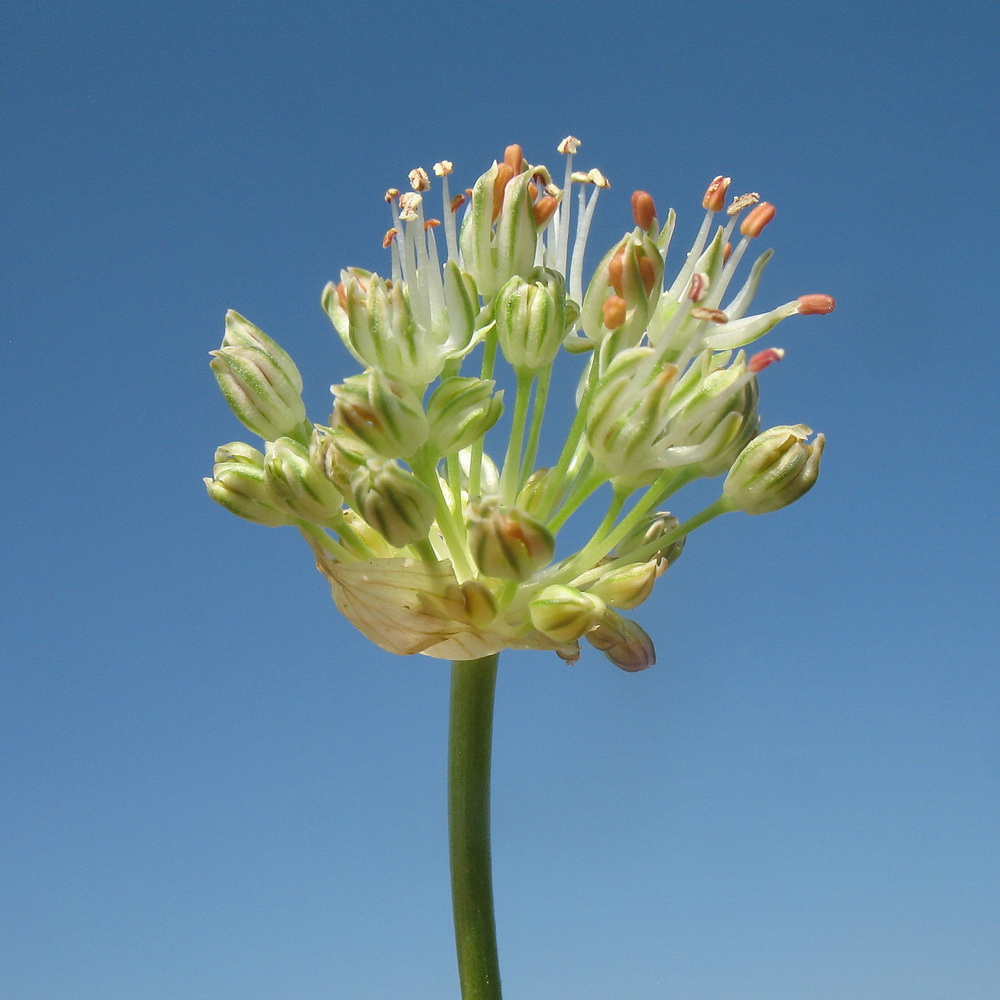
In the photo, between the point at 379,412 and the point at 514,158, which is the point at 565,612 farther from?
the point at 514,158

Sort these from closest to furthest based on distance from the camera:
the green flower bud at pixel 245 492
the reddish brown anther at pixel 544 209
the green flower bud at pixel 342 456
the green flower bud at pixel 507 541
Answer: the green flower bud at pixel 507 541
the green flower bud at pixel 342 456
the green flower bud at pixel 245 492
the reddish brown anther at pixel 544 209

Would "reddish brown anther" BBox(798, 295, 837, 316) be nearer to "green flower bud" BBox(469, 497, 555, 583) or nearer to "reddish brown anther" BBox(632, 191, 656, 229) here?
"reddish brown anther" BBox(632, 191, 656, 229)

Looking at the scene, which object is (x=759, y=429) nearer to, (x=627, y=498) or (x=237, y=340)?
(x=627, y=498)

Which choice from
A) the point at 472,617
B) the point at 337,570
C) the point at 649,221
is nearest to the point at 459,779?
the point at 472,617

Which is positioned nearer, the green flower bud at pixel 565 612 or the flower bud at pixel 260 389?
the green flower bud at pixel 565 612

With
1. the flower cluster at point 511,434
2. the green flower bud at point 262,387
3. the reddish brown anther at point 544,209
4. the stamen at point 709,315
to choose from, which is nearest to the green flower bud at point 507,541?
the flower cluster at point 511,434

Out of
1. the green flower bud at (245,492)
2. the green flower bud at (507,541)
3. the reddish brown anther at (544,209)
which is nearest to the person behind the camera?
the green flower bud at (507,541)

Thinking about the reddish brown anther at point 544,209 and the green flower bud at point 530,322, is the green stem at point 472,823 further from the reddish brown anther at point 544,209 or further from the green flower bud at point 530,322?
the reddish brown anther at point 544,209

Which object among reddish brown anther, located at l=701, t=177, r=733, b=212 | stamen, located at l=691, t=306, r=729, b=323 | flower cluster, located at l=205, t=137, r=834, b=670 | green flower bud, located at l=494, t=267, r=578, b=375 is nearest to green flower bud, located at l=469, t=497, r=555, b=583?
flower cluster, located at l=205, t=137, r=834, b=670
